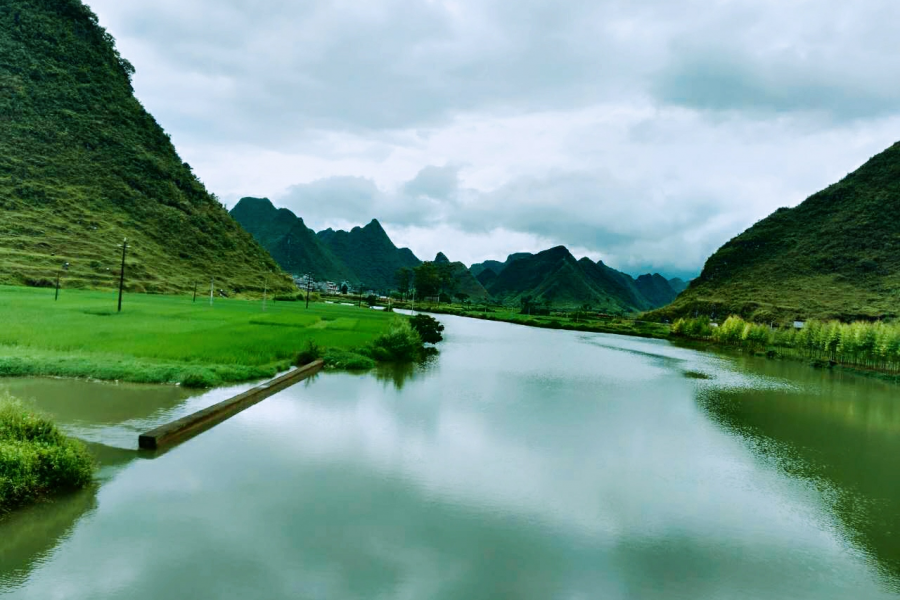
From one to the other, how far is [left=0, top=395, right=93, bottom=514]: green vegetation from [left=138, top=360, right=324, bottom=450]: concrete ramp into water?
70.7 inches

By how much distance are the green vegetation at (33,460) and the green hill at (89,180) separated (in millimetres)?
45126

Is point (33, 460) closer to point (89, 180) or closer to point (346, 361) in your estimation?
point (346, 361)

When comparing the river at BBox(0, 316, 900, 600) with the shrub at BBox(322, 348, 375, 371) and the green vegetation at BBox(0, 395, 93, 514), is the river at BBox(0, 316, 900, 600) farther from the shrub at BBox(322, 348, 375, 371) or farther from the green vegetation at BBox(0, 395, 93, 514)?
the shrub at BBox(322, 348, 375, 371)

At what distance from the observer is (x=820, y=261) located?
3829 inches

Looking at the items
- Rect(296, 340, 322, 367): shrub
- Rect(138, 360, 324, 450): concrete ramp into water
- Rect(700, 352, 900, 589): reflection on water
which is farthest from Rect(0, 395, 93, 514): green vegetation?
Rect(296, 340, 322, 367): shrub

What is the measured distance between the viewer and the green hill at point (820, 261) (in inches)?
3199

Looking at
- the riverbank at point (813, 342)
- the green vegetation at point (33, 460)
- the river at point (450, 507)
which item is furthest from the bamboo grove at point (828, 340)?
the green vegetation at point (33, 460)

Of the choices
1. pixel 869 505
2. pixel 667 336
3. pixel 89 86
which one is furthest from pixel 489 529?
pixel 89 86

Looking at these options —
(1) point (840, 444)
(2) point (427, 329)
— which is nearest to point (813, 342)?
(2) point (427, 329)

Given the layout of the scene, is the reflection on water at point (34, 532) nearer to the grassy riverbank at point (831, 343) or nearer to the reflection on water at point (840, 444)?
the reflection on water at point (840, 444)

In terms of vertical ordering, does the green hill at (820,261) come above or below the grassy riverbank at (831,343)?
above

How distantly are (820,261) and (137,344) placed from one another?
111554 millimetres

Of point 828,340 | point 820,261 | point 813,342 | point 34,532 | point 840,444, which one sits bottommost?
point 34,532

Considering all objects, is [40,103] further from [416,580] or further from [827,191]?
[827,191]
